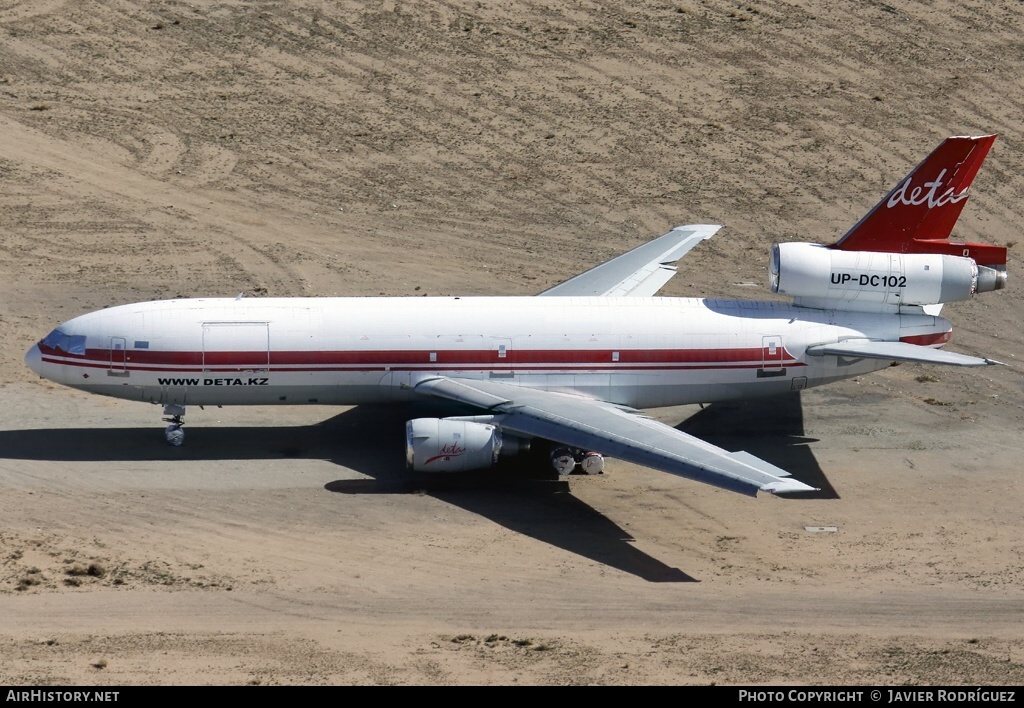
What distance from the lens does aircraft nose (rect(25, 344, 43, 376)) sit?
1692 inches

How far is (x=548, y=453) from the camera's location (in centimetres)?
4331

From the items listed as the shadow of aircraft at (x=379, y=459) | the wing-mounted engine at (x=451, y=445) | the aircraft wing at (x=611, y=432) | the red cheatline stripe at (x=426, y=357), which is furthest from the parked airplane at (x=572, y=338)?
the shadow of aircraft at (x=379, y=459)

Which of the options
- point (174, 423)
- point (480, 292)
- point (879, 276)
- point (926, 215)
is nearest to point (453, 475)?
point (174, 423)

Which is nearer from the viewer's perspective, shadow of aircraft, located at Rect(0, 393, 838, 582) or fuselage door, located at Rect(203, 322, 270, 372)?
shadow of aircraft, located at Rect(0, 393, 838, 582)

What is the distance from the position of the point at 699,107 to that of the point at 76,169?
30276 mm

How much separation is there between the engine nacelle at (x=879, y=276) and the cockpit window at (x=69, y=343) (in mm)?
21952

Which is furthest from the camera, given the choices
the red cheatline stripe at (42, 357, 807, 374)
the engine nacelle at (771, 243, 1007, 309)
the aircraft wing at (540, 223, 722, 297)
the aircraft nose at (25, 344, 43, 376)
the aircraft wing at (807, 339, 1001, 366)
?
the aircraft wing at (540, 223, 722, 297)

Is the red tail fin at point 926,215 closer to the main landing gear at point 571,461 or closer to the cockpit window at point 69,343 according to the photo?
the main landing gear at point 571,461

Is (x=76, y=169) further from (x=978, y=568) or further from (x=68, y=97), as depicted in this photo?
(x=978, y=568)

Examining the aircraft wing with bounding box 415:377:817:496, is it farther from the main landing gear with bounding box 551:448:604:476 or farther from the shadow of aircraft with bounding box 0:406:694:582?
the shadow of aircraft with bounding box 0:406:694:582

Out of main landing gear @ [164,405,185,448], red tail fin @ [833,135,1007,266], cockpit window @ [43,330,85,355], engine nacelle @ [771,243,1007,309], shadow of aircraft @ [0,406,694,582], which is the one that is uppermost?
red tail fin @ [833,135,1007,266]

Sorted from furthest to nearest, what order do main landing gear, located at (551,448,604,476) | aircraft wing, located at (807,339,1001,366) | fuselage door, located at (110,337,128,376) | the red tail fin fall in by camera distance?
1. the red tail fin
2. fuselage door, located at (110,337,128,376)
3. main landing gear, located at (551,448,604,476)
4. aircraft wing, located at (807,339,1001,366)

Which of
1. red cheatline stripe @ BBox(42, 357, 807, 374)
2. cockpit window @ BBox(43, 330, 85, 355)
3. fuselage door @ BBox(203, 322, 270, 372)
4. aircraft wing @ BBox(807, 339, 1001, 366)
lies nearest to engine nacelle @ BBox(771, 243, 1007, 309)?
aircraft wing @ BBox(807, 339, 1001, 366)

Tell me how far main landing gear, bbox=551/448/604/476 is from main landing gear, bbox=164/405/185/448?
479 inches
